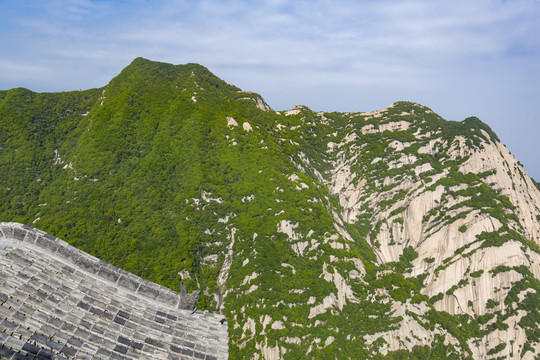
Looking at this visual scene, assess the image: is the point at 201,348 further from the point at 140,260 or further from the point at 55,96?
the point at 55,96

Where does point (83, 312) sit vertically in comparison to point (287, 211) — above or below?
A: below

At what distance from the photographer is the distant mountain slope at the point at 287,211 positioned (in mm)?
44194

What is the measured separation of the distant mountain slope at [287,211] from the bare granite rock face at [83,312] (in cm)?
2029

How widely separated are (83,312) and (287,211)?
36.2 meters

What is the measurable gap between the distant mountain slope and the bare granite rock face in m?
20.3

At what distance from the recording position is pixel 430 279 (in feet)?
203

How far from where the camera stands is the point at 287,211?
53.2 m

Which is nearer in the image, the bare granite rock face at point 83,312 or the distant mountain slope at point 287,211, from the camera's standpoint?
the bare granite rock face at point 83,312

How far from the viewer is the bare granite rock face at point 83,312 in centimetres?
1757

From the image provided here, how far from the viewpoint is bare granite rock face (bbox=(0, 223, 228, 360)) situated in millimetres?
17573

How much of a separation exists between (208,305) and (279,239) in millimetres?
14309

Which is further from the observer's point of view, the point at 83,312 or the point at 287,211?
the point at 287,211

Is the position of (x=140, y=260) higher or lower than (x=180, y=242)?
lower

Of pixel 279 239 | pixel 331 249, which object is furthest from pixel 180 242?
pixel 331 249
